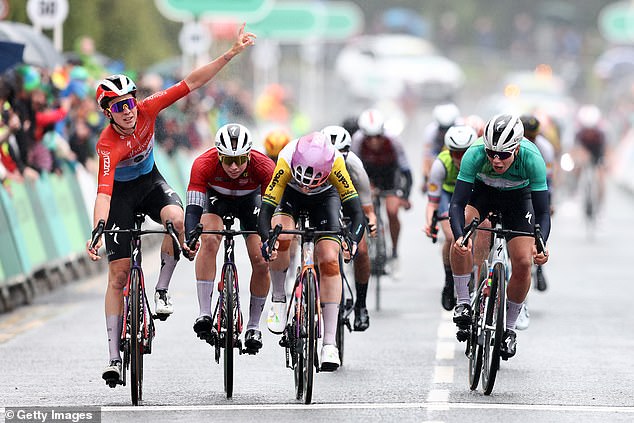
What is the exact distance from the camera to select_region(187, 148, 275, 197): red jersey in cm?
1195

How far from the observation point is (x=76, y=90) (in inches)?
883

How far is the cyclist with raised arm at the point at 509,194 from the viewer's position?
11711mm

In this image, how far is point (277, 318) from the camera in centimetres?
1224

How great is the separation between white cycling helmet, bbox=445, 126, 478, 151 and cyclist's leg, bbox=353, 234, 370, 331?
1.11 m

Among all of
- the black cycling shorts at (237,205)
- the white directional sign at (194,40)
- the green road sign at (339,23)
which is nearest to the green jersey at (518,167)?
the black cycling shorts at (237,205)

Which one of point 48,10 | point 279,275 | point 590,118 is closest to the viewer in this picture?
point 279,275

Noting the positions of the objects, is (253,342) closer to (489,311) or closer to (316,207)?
(316,207)

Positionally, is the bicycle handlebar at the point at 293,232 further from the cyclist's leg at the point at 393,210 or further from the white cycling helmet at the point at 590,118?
the white cycling helmet at the point at 590,118

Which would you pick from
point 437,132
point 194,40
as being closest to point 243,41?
point 437,132

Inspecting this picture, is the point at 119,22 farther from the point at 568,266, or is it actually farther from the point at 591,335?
the point at 591,335

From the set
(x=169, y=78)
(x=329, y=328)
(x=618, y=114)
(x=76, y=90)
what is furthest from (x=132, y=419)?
(x=618, y=114)

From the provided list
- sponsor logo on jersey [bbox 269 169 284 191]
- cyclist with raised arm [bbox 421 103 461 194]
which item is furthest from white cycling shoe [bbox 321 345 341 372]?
cyclist with raised arm [bbox 421 103 461 194]

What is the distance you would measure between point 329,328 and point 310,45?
56.0m

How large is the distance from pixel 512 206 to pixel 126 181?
2.52 meters
